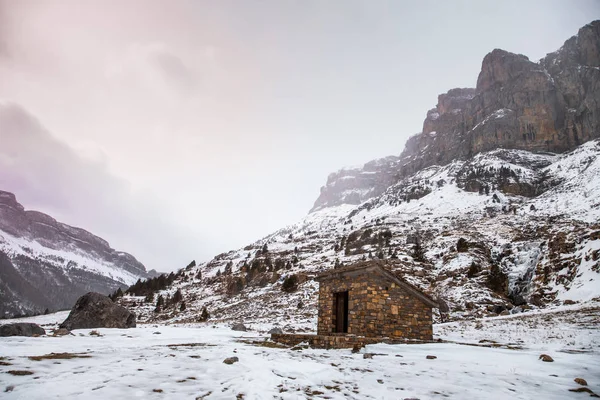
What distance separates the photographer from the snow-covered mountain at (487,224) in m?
31.6

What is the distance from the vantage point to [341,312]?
1705cm

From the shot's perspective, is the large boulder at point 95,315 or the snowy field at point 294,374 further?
the large boulder at point 95,315

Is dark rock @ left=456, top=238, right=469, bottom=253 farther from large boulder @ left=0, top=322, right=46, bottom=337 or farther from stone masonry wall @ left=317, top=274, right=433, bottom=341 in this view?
large boulder @ left=0, top=322, right=46, bottom=337

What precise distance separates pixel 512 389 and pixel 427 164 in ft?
491

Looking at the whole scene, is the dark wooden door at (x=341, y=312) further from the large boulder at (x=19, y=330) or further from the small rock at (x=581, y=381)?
the large boulder at (x=19, y=330)

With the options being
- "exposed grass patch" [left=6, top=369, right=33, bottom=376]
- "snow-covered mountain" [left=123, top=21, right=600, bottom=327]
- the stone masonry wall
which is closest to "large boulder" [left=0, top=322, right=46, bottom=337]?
"exposed grass patch" [left=6, top=369, right=33, bottom=376]

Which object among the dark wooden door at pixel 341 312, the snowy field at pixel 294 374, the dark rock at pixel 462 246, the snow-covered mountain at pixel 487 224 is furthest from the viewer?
the dark rock at pixel 462 246

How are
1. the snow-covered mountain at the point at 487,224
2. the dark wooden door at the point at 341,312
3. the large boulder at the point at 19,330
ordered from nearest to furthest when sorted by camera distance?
the large boulder at the point at 19,330 < the dark wooden door at the point at 341,312 < the snow-covered mountain at the point at 487,224

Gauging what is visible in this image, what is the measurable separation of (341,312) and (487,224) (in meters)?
50.9

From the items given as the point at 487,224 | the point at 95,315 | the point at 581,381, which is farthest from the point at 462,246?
the point at 95,315

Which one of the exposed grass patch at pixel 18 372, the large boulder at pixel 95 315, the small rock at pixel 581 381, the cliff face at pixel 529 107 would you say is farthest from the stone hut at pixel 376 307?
the cliff face at pixel 529 107

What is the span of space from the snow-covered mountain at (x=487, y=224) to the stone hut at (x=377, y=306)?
503 inches

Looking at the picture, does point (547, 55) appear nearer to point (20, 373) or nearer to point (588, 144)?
point (588, 144)

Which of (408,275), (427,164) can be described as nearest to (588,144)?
(427,164)
